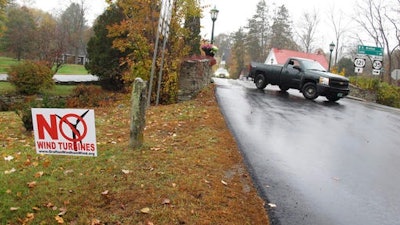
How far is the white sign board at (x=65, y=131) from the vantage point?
4.34 metres

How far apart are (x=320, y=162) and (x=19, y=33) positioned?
50.6m

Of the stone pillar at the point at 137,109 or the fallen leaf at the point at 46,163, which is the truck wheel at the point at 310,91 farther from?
the fallen leaf at the point at 46,163

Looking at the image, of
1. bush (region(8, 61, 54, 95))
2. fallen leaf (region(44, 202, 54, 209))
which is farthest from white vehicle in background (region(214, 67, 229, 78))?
fallen leaf (region(44, 202, 54, 209))

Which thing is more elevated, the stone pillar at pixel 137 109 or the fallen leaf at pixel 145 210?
the stone pillar at pixel 137 109

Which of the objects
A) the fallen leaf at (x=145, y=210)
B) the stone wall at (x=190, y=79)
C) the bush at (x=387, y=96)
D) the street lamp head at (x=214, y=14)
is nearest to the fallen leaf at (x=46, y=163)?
the fallen leaf at (x=145, y=210)

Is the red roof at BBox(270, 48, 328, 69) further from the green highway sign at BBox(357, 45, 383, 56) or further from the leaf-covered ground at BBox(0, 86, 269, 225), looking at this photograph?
the leaf-covered ground at BBox(0, 86, 269, 225)

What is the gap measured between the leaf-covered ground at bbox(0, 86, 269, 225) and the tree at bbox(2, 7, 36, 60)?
4531cm

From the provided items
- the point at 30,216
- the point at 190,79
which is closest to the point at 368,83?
the point at 190,79

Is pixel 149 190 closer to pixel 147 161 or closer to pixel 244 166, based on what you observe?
pixel 147 161

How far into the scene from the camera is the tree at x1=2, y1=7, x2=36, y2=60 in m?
48.4

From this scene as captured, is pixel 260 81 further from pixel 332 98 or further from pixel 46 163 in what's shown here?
pixel 46 163

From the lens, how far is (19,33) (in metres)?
48.5

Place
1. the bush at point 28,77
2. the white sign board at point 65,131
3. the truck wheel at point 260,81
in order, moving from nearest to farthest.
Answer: the white sign board at point 65,131 → the truck wheel at point 260,81 → the bush at point 28,77

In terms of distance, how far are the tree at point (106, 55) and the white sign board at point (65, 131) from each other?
15978 millimetres
